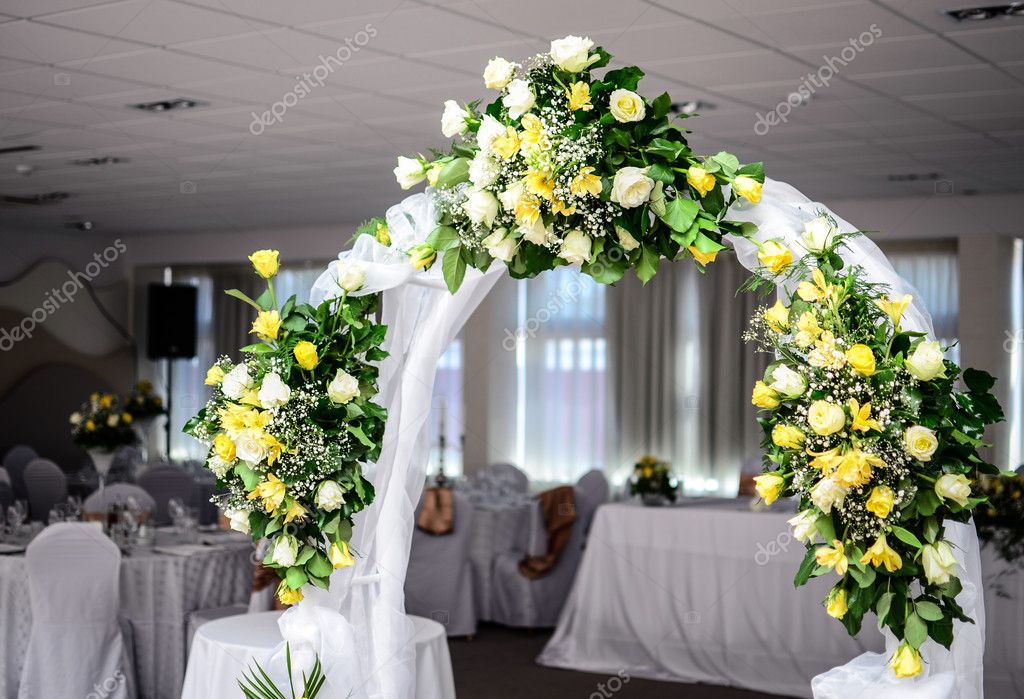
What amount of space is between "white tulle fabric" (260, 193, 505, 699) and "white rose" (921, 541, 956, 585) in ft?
4.83

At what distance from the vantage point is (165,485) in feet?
28.9

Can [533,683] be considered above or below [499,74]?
below

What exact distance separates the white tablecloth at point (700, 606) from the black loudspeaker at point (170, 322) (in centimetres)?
638

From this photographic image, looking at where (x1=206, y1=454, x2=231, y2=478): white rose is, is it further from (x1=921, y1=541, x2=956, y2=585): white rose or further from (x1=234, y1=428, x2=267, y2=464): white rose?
(x1=921, y1=541, x2=956, y2=585): white rose

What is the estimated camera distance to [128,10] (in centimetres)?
470

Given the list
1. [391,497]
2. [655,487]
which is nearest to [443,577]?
[655,487]

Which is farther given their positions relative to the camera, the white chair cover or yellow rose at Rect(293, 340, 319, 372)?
the white chair cover

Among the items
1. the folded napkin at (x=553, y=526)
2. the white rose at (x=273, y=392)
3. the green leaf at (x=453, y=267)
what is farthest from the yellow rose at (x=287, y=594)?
the folded napkin at (x=553, y=526)

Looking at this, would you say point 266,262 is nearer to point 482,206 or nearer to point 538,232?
point 482,206

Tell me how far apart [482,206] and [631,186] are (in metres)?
0.41

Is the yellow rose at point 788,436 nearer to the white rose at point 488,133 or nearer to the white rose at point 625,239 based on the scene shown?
the white rose at point 625,239

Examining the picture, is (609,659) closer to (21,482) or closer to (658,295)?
(658,295)

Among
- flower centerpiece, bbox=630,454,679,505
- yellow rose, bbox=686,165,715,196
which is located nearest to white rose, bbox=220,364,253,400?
yellow rose, bbox=686,165,715,196

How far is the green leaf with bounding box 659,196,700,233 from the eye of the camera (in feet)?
9.86
